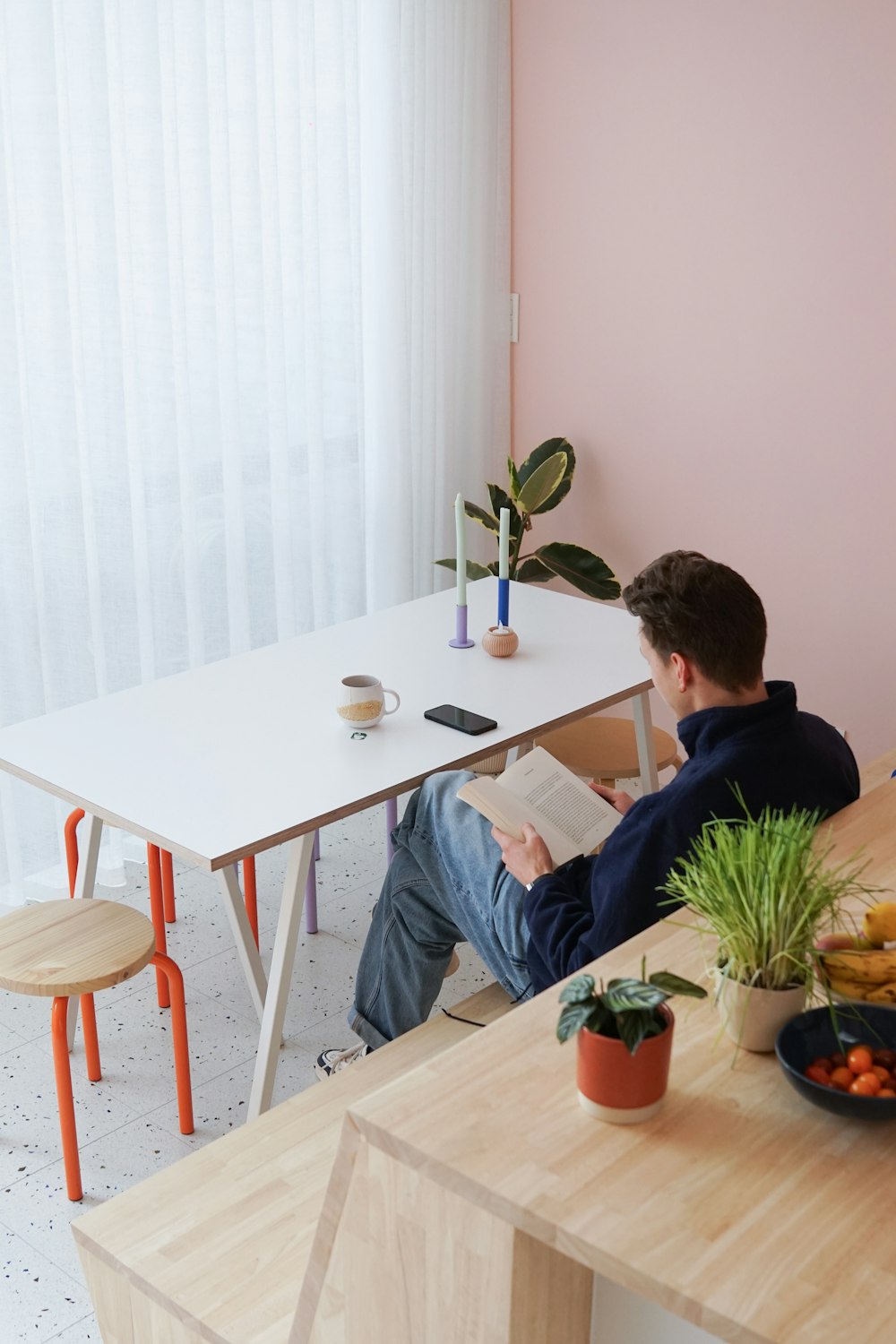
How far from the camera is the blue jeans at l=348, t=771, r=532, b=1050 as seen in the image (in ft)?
7.04

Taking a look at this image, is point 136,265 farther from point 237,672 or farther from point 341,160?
point 237,672

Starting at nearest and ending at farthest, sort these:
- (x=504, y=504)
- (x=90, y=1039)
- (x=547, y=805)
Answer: (x=547, y=805), (x=90, y=1039), (x=504, y=504)

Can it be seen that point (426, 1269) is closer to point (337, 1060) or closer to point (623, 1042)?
point (623, 1042)

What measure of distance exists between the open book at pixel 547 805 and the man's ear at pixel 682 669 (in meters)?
0.36

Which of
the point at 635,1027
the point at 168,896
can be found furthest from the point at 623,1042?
the point at 168,896

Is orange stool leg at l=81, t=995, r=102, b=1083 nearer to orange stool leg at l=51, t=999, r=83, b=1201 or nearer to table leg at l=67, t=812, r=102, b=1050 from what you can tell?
table leg at l=67, t=812, r=102, b=1050

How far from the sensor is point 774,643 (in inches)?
152

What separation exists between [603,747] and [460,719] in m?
0.73

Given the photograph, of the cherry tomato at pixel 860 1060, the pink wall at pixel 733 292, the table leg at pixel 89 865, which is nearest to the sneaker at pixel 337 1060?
the table leg at pixel 89 865

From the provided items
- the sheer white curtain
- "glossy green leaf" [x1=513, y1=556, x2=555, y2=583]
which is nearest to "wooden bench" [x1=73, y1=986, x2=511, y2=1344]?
the sheer white curtain

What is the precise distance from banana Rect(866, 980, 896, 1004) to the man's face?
0.65 metres

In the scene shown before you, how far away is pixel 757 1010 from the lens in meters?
1.31

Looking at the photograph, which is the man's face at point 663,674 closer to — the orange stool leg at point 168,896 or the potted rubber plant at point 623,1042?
the potted rubber plant at point 623,1042

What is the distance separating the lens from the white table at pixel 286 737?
2.15 meters
